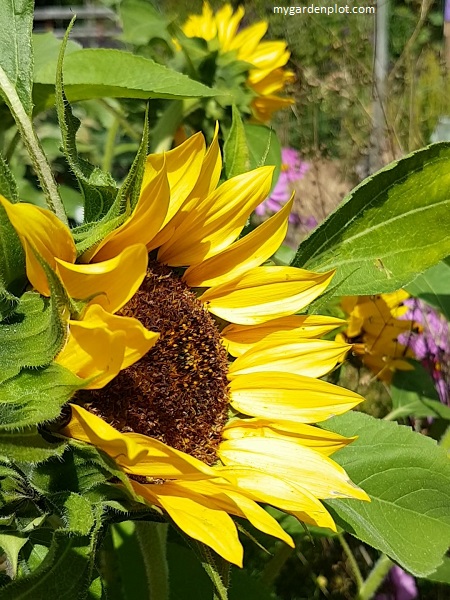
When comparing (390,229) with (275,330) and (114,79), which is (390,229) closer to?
(275,330)

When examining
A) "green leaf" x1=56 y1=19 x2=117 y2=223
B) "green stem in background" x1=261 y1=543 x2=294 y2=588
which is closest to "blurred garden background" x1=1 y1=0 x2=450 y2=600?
"green stem in background" x1=261 y1=543 x2=294 y2=588

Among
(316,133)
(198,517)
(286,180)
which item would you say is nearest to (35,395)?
(198,517)

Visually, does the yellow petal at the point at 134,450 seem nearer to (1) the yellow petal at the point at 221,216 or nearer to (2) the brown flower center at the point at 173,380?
(2) the brown flower center at the point at 173,380

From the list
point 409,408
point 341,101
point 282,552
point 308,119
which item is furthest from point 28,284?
point 308,119

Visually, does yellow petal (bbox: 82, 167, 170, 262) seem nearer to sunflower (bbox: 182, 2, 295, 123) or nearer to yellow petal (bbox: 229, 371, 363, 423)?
yellow petal (bbox: 229, 371, 363, 423)

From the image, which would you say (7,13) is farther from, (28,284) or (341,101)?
(341,101)

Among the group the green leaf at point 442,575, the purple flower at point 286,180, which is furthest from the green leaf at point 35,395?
the purple flower at point 286,180
